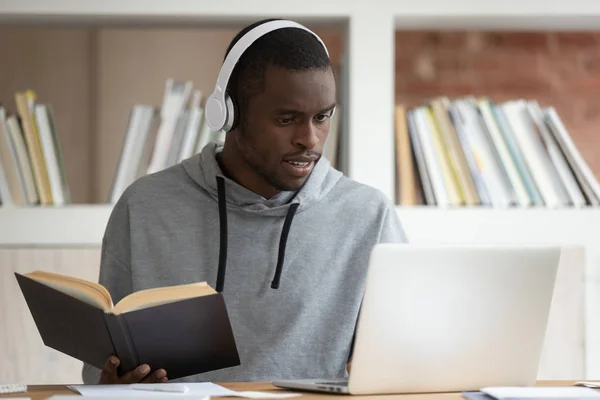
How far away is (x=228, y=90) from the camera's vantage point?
173cm

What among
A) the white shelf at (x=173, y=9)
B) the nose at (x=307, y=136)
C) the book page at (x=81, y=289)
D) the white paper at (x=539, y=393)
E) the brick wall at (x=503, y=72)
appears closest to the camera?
the white paper at (x=539, y=393)

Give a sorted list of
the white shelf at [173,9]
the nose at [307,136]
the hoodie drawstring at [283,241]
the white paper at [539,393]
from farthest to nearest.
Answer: the white shelf at [173,9] < the hoodie drawstring at [283,241] < the nose at [307,136] < the white paper at [539,393]

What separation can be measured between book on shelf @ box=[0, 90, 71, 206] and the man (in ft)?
2.08

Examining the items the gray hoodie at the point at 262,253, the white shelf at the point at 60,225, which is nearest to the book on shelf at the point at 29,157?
the white shelf at the point at 60,225

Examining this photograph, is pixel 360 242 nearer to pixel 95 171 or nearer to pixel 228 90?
pixel 228 90

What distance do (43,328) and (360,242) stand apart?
2.02ft

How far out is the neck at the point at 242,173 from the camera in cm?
178

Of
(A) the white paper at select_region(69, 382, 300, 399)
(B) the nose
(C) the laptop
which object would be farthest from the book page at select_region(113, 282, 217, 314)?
(B) the nose

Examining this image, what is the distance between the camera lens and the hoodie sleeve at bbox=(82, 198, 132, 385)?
1.78m

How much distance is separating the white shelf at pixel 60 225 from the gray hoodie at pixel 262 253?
0.54m

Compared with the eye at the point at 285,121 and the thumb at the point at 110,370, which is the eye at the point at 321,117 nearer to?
the eye at the point at 285,121

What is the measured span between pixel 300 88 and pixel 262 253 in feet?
1.09

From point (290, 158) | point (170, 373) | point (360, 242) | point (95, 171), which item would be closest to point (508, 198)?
point (360, 242)

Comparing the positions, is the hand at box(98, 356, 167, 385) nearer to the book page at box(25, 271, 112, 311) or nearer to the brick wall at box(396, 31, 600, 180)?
the book page at box(25, 271, 112, 311)
